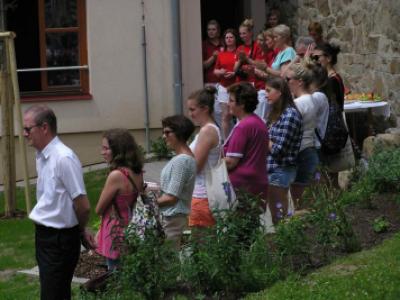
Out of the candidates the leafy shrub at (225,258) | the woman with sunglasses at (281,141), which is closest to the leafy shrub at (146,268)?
the leafy shrub at (225,258)

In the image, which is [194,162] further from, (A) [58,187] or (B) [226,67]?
(B) [226,67]

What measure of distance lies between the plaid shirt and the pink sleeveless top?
2.21 metres

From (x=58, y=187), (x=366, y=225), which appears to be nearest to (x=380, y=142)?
(x=366, y=225)

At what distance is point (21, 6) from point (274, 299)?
9.40m

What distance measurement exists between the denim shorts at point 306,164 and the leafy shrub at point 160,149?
4.25 meters

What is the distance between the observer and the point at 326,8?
14289mm

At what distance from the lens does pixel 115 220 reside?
6625mm

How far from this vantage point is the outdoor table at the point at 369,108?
11.7 m

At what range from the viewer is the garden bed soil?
7531 mm

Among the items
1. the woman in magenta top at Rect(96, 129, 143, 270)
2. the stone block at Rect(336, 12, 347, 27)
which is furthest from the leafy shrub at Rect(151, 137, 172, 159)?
the woman in magenta top at Rect(96, 129, 143, 270)

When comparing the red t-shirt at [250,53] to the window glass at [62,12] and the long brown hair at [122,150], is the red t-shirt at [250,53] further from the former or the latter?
the long brown hair at [122,150]

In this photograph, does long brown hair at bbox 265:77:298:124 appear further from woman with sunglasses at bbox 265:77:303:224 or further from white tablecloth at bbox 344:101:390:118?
white tablecloth at bbox 344:101:390:118

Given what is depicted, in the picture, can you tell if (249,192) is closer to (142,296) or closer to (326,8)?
(142,296)

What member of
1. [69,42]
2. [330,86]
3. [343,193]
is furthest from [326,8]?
[343,193]
